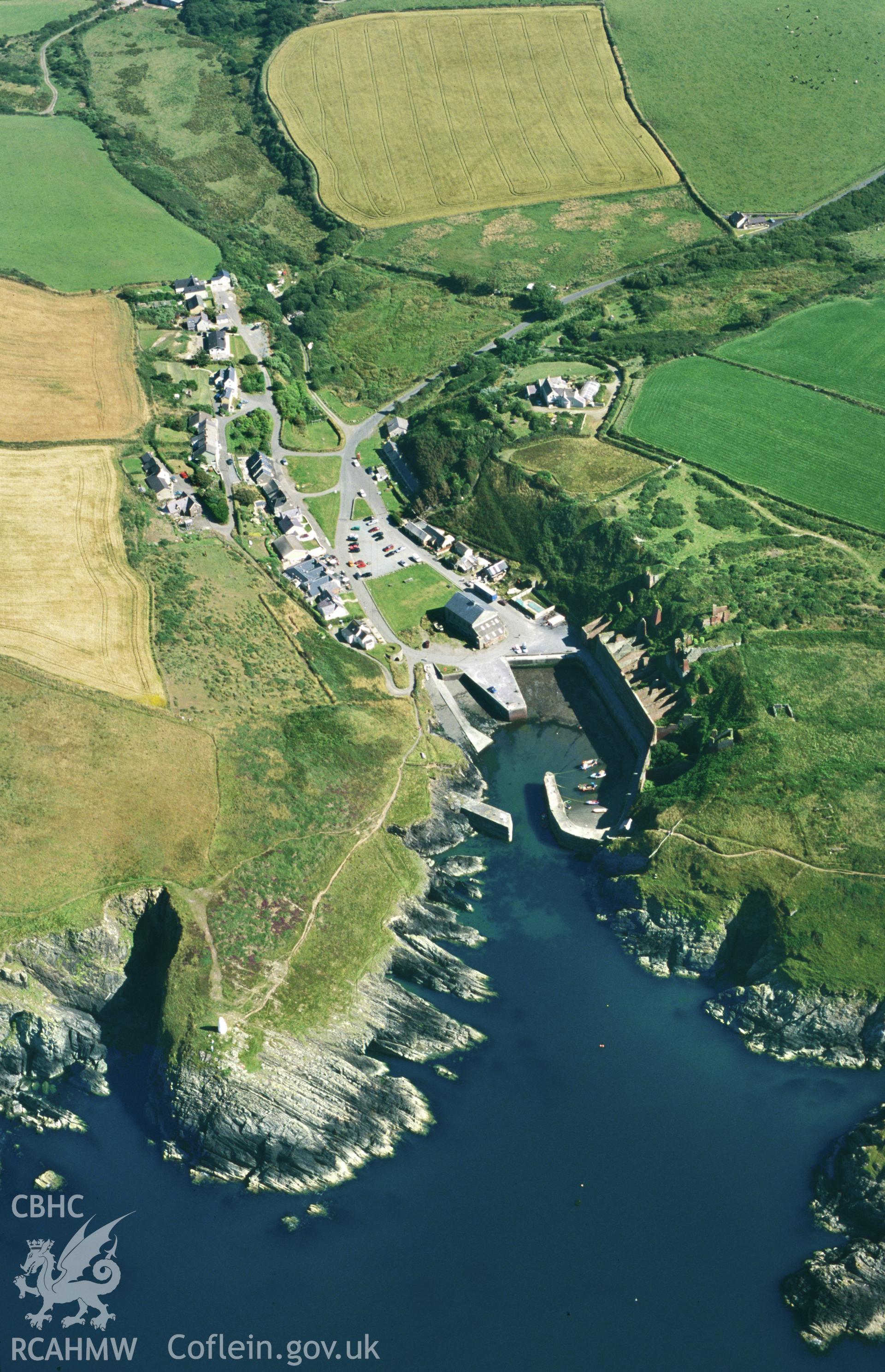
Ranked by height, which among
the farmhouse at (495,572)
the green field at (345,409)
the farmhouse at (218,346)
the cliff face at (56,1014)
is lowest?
the cliff face at (56,1014)

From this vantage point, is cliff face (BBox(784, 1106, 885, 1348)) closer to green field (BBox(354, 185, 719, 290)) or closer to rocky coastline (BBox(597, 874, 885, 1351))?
rocky coastline (BBox(597, 874, 885, 1351))

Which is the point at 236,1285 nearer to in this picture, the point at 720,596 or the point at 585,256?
the point at 720,596

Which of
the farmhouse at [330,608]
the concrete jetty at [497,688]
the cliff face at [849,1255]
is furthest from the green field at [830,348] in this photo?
the cliff face at [849,1255]

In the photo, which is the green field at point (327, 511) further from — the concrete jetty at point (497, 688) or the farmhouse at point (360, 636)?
the concrete jetty at point (497, 688)

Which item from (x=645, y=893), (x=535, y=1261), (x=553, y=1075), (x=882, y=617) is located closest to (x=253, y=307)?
(x=882, y=617)

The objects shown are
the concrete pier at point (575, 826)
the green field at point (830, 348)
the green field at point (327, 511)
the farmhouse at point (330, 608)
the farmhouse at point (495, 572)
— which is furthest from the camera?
the green field at point (830, 348)

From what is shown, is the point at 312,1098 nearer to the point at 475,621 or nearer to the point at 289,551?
the point at 475,621
